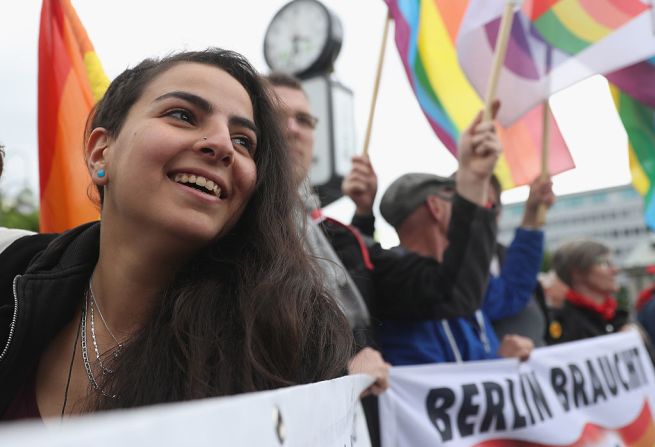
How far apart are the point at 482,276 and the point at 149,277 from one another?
1.33 meters

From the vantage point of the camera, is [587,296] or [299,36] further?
[299,36]

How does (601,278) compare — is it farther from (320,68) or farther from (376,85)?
(320,68)

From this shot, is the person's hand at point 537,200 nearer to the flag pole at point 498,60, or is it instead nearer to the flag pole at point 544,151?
the flag pole at point 544,151

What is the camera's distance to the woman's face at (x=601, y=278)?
4121 millimetres

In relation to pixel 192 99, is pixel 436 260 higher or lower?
lower

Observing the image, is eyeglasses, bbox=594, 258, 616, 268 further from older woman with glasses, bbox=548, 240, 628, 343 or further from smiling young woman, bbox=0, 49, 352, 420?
smiling young woman, bbox=0, 49, 352, 420

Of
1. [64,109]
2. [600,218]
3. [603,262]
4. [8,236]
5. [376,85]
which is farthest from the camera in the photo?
[600,218]

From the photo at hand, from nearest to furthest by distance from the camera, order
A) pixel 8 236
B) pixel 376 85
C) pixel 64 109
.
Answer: pixel 8 236, pixel 64 109, pixel 376 85

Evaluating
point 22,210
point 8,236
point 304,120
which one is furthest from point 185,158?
point 22,210

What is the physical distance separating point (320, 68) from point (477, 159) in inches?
210

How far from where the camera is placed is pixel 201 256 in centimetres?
153

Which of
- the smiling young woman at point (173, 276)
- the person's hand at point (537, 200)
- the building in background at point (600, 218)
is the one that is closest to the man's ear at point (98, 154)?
the smiling young woman at point (173, 276)

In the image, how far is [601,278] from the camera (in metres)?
4.13

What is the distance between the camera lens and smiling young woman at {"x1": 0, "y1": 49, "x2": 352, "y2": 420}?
1272 millimetres
